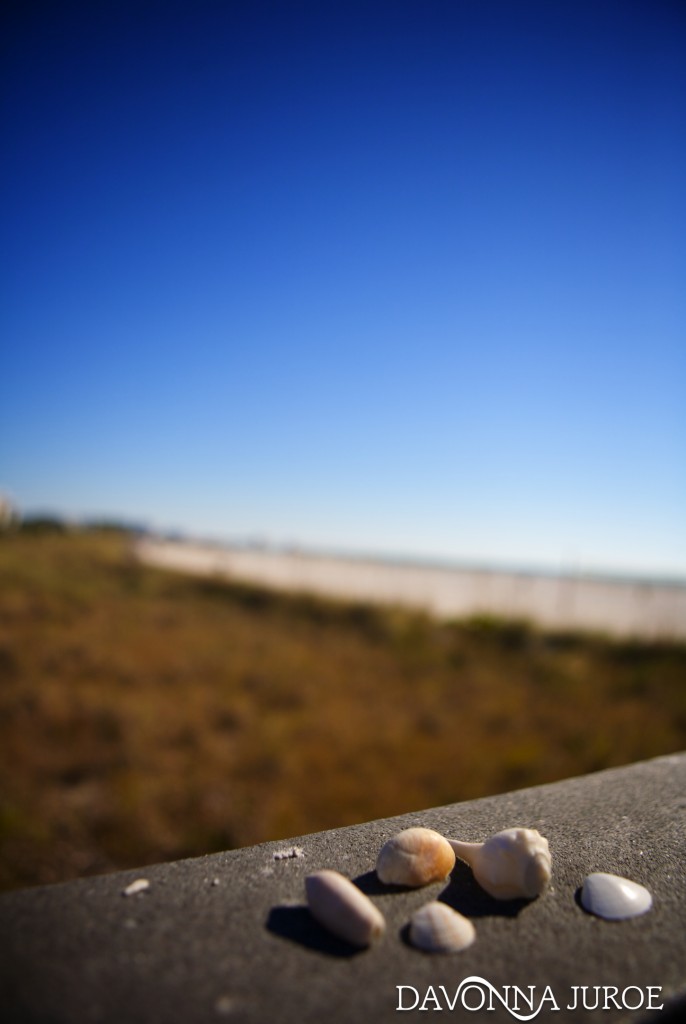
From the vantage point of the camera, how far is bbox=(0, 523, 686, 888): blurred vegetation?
476 centimetres

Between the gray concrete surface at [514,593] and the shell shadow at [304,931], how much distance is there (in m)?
10.8

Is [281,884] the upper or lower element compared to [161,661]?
upper

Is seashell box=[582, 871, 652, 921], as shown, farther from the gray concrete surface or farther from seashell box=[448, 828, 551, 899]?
the gray concrete surface

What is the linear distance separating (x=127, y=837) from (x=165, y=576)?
13.4 m

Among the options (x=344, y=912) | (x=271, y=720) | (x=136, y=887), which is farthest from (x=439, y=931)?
(x=271, y=720)

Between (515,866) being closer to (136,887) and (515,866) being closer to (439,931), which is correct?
(439,931)

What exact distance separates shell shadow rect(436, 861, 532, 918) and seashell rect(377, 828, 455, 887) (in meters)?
0.02

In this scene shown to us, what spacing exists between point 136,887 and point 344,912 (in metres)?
0.26

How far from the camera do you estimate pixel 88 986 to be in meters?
0.50

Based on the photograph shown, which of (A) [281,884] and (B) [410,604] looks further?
(B) [410,604]

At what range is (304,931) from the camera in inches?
23.5

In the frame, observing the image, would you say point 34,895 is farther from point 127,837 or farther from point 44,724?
point 44,724

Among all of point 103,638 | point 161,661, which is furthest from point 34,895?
point 103,638

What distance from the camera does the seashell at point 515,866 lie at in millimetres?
655
